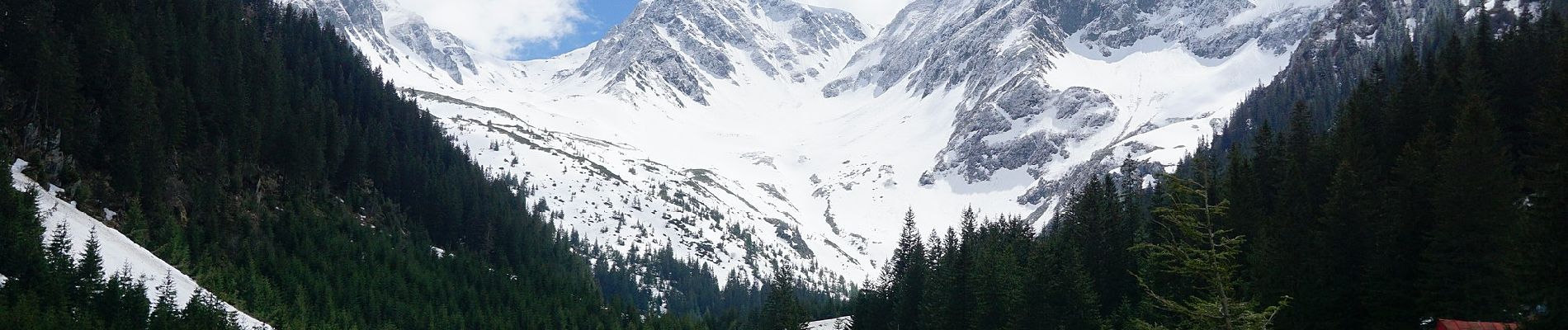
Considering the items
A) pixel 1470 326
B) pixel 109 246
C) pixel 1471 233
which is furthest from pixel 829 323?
pixel 1470 326

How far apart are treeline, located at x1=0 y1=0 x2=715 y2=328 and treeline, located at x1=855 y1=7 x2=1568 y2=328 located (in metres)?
51.4

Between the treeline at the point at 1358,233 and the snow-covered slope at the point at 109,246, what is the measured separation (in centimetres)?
5294

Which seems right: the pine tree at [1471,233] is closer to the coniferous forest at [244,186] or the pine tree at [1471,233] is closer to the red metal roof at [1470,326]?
the red metal roof at [1470,326]

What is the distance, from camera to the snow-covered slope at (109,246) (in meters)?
62.8

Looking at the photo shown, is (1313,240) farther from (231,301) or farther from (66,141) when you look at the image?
(66,141)

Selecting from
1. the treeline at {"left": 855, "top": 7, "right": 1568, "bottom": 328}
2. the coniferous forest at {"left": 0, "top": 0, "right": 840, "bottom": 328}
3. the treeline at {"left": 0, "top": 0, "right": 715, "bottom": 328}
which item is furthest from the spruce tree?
the coniferous forest at {"left": 0, "top": 0, "right": 840, "bottom": 328}

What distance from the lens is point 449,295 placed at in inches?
4341

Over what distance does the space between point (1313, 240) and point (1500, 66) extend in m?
31.8

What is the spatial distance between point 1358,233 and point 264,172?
94.4m

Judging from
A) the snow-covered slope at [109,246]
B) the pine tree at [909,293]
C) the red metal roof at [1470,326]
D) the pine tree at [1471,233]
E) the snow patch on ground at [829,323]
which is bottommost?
the snow patch on ground at [829,323]

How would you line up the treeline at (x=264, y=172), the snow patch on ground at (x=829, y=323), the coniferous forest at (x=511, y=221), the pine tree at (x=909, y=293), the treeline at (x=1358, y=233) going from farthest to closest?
the snow patch on ground at (x=829, y=323), the pine tree at (x=909, y=293), the treeline at (x=264, y=172), the coniferous forest at (x=511, y=221), the treeline at (x=1358, y=233)

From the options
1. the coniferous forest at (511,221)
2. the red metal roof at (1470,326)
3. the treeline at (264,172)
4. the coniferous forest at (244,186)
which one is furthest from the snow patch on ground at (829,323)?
the red metal roof at (1470,326)

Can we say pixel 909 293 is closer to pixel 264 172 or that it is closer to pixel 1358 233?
pixel 1358 233

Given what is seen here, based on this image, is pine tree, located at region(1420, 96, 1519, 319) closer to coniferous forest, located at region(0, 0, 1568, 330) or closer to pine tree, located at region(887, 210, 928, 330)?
coniferous forest, located at region(0, 0, 1568, 330)
